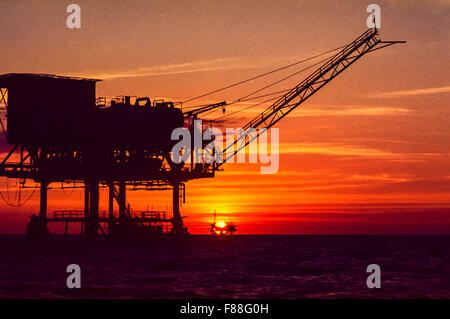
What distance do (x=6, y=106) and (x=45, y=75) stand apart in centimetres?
460

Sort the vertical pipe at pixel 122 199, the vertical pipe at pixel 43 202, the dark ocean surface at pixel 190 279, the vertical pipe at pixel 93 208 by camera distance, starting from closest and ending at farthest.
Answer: the dark ocean surface at pixel 190 279 < the vertical pipe at pixel 43 202 < the vertical pipe at pixel 93 208 < the vertical pipe at pixel 122 199

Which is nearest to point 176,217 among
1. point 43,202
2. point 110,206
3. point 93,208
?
Result: point 110,206

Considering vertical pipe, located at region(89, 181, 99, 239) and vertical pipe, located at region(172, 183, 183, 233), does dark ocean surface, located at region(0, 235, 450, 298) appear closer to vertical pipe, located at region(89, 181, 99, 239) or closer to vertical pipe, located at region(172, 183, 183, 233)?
vertical pipe, located at region(89, 181, 99, 239)

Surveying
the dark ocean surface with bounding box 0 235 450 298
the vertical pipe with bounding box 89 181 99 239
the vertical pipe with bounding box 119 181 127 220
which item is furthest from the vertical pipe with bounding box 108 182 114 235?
the dark ocean surface with bounding box 0 235 450 298

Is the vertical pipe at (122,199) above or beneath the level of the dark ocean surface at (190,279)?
above

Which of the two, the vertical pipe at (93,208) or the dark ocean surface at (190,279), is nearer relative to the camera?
the dark ocean surface at (190,279)

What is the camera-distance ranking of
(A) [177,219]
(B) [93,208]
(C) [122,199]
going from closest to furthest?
(B) [93,208]
(C) [122,199]
(A) [177,219]

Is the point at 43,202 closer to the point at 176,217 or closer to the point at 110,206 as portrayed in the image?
the point at 110,206

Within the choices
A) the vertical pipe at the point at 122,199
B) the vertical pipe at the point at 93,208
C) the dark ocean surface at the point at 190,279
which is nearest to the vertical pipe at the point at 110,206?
the vertical pipe at the point at 122,199

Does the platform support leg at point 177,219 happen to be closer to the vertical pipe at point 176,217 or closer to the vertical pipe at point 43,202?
the vertical pipe at point 176,217

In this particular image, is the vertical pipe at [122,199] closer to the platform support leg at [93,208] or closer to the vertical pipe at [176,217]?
the platform support leg at [93,208]

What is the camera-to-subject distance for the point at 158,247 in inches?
3312

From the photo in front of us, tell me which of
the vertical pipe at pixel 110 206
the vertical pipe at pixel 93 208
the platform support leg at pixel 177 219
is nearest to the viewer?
the vertical pipe at pixel 93 208

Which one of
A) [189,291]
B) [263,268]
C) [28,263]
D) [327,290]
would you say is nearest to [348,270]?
[263,268]
